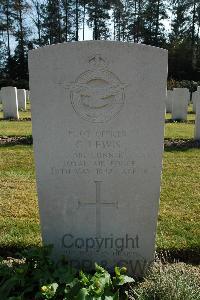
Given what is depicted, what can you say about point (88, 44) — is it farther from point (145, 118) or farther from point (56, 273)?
point (56, 273)

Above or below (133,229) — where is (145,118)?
above

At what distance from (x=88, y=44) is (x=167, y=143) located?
7.15 m

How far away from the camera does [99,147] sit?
339cm

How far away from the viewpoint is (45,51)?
10.6 feet

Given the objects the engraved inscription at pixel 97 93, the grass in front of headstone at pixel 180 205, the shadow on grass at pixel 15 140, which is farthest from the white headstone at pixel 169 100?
the engraved inscription at pixel 97 93

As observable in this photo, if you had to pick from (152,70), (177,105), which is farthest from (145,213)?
(177,105)

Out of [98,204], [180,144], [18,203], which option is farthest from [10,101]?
[98,204]

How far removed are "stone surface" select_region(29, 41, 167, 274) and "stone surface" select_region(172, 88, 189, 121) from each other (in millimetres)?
11935

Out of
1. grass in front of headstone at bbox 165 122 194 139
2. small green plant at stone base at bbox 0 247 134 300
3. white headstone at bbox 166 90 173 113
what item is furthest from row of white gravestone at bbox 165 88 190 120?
small green plant at stone base at bbox 0 247 134 300

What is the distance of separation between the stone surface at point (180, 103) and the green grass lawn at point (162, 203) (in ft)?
22.3

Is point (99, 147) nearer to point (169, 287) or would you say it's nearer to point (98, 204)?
point (98, 204)

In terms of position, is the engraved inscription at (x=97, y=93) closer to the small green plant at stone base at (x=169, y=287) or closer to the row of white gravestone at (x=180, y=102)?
the small green plant at stone base at (x=169, y=287)

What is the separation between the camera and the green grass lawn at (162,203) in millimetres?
4277

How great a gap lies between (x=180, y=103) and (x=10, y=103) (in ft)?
21.0
